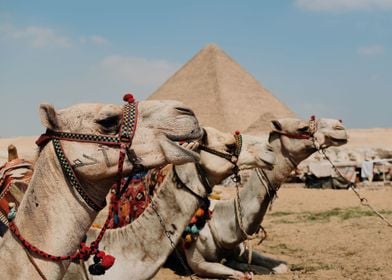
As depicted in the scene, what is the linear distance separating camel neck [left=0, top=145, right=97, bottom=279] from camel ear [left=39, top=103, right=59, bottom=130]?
10cm

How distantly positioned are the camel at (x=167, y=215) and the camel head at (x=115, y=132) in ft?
5.07

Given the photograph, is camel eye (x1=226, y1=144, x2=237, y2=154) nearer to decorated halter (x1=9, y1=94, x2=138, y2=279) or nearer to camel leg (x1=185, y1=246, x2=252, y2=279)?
camel leg (x1=185, y1=246, x2=252, y2=279)

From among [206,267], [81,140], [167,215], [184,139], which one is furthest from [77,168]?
[206,267]

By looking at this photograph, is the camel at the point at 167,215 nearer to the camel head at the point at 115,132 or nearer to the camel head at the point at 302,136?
the camel head at the point at 302,136

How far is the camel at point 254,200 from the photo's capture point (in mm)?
6484

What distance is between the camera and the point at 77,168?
7.63 feet

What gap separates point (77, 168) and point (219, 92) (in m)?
103

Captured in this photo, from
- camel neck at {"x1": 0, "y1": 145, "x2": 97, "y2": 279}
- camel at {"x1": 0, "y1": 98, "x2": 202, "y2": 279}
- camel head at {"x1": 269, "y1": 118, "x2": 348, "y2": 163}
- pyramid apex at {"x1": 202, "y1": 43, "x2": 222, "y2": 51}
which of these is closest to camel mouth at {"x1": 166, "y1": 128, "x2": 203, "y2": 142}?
camel at {"x1": 0, "y1": 98, "x2": 202, "y2": 279}

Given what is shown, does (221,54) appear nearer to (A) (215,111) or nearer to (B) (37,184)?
(A) (215,111)

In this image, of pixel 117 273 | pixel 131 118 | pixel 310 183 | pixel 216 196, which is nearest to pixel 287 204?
pixel 310 183

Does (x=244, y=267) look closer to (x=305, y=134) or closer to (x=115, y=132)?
(x=305, y=134)

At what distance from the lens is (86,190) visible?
2.37 meters

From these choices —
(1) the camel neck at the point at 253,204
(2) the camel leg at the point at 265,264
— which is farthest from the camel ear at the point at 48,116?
(2) the camel leg at the point at 265,264

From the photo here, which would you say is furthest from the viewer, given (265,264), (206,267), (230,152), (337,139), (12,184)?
(265,264)
